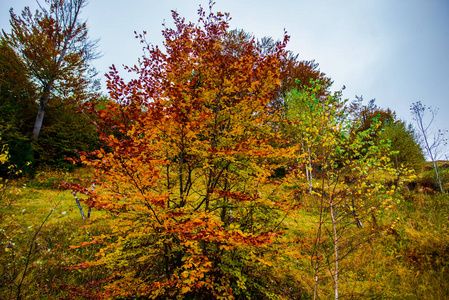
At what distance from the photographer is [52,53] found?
10.5m

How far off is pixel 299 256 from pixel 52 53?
1506 cm

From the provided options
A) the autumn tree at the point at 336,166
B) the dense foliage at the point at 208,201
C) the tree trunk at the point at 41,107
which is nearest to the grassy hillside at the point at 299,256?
the dense foliage at the point at 208,201

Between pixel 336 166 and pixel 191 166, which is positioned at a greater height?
pixel 336 166

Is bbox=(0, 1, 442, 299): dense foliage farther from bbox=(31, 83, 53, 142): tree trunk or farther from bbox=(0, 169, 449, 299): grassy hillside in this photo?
bbox=(31, 83, 53, 142): tree trunk

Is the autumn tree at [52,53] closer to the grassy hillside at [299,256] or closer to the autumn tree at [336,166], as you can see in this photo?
the grassy hillside at [299,256]

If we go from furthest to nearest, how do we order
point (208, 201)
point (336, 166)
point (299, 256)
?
1. point (336, 166)
2. point (208, 201)
3. point (299, 256)

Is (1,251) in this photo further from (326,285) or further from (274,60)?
(326,285)

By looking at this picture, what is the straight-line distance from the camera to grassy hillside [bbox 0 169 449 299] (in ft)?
10.5

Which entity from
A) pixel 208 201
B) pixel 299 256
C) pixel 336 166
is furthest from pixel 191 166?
pixel 336 166

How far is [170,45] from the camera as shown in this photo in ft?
11.7

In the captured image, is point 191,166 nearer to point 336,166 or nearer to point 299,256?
point 299,256

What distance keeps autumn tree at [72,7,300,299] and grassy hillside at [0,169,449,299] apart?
484mm

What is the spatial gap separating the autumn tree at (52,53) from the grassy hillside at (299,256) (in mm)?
6915

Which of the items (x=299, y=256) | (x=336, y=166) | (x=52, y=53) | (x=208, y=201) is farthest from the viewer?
(x=52, y=53)
